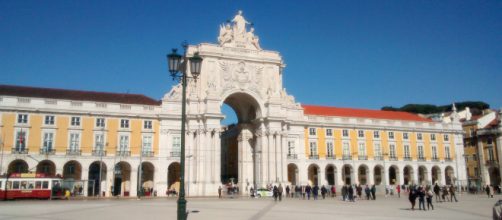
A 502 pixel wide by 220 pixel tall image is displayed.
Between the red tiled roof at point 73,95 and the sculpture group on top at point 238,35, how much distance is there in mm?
13164

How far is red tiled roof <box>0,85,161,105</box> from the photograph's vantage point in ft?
190

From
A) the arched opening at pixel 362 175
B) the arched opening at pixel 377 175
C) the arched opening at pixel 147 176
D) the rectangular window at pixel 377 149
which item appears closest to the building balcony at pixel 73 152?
the arched opening at pixel 147 176

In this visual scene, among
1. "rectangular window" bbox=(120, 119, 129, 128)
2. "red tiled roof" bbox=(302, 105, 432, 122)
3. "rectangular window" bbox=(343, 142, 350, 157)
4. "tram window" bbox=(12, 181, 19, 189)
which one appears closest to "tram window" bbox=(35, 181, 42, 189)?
"tram window" bbox=(12, 181, 19, 189)

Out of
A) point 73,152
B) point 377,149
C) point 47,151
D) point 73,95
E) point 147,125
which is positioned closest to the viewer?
point 47,151

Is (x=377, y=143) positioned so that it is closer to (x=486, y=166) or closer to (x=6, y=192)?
(x=486, y=166)

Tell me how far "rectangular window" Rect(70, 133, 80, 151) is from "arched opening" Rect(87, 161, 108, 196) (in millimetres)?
2963

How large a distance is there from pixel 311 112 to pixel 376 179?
53.1 ft

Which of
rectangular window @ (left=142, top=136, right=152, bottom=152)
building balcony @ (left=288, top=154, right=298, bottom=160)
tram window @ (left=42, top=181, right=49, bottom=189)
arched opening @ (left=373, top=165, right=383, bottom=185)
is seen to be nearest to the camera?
tram window @ (left=42, top=181, right=49, bottom=189)

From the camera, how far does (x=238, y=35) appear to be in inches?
2574

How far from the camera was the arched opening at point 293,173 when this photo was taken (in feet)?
218

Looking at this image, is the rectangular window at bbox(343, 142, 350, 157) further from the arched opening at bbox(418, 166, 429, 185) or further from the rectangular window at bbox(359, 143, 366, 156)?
the arched opening at bbox(418, 166, 429, 185)

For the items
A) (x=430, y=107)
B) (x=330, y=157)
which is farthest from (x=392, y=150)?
(x=430, y=107)

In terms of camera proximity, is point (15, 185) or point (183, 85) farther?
point (15, 185)

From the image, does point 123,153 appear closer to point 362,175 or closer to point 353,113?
point 362,175
